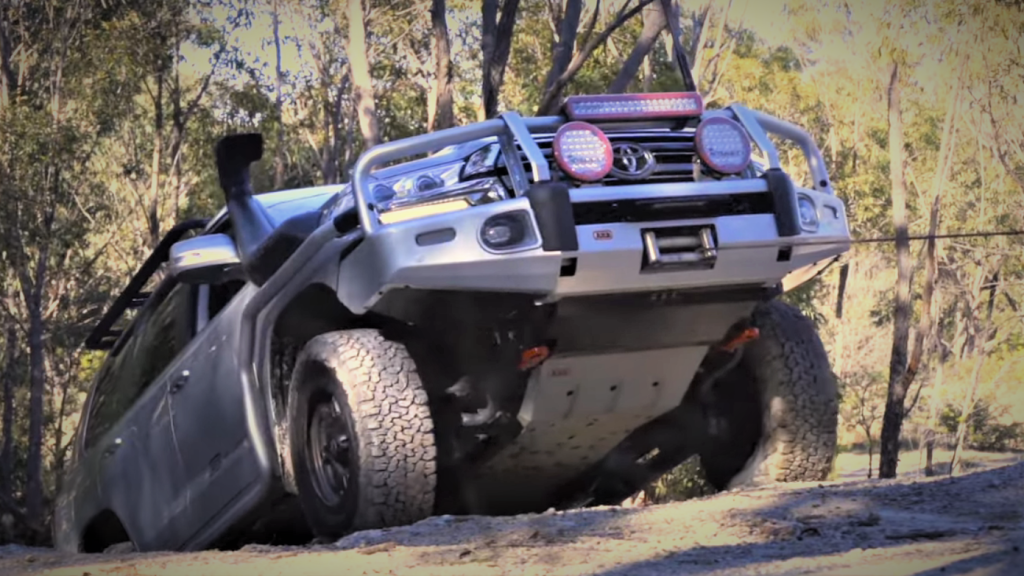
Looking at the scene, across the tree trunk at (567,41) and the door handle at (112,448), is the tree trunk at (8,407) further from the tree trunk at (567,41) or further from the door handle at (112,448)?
the door handle at (112,448)

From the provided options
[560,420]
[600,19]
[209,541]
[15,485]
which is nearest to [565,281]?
[560,420]

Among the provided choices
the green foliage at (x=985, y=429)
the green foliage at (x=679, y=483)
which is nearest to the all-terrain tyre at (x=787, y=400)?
the green foliage at (x=679, y=483)

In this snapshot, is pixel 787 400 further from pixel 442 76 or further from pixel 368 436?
pixel 442 76

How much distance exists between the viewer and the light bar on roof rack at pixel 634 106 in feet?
16.4

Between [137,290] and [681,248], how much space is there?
9.57ft

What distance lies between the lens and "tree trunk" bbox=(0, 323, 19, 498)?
22.6 meters

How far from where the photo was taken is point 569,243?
4.59 meters

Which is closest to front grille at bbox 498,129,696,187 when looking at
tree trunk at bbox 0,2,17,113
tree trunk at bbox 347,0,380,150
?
tree trunk at bbox 347,0,380,150

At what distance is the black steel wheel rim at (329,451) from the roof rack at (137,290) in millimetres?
1123

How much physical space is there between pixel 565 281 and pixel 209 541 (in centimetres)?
203

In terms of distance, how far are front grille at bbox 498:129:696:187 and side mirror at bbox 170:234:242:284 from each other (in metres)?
1.19

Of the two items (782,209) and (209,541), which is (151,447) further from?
(782,209)

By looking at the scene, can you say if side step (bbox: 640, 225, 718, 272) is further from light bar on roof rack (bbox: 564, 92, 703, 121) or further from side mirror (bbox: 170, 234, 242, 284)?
side mirror (bbox: 170, 234, 242, 284)

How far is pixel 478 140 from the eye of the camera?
5164 millimetres
